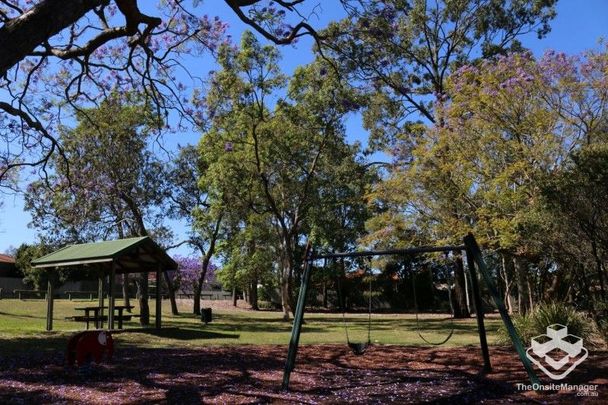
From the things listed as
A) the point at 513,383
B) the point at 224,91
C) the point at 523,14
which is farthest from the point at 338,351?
the point at 523,14

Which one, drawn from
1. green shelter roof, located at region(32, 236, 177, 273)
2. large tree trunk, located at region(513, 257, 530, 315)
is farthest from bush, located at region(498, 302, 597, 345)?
green shelter roof, located at region(32, 236, 177, 273)

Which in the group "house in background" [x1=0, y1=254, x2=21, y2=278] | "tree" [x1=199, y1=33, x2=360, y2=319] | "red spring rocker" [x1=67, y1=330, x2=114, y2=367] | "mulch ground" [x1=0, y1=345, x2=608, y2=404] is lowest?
"mulch ground" [x1=0, y1=345, x2=608, y2=404]

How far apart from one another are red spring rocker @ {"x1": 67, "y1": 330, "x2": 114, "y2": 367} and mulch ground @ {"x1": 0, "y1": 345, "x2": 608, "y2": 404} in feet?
0.67

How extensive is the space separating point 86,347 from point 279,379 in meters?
3.17

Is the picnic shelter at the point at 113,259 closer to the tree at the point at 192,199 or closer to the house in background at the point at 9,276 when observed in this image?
the tree at the point at 192,199

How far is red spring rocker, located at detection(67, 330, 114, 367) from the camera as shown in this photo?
8773 mm

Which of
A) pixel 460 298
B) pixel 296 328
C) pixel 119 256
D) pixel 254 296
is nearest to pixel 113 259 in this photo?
pixel 119 256

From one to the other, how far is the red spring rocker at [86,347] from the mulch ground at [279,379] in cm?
20

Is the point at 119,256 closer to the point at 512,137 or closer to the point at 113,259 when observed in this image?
the point at 113,259

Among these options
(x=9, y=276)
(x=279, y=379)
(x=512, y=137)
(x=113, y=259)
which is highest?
(x=512, y=137)

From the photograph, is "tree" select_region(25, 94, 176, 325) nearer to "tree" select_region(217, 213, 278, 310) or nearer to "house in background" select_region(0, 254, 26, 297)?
"tree" select_region(217, 213, 278, 310)

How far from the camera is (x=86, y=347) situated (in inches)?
348

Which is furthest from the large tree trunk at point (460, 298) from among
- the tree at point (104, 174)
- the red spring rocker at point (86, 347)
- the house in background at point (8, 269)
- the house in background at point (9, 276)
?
the house in background at point (8, 269)

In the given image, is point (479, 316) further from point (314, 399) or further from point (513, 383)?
point (314, 399)
